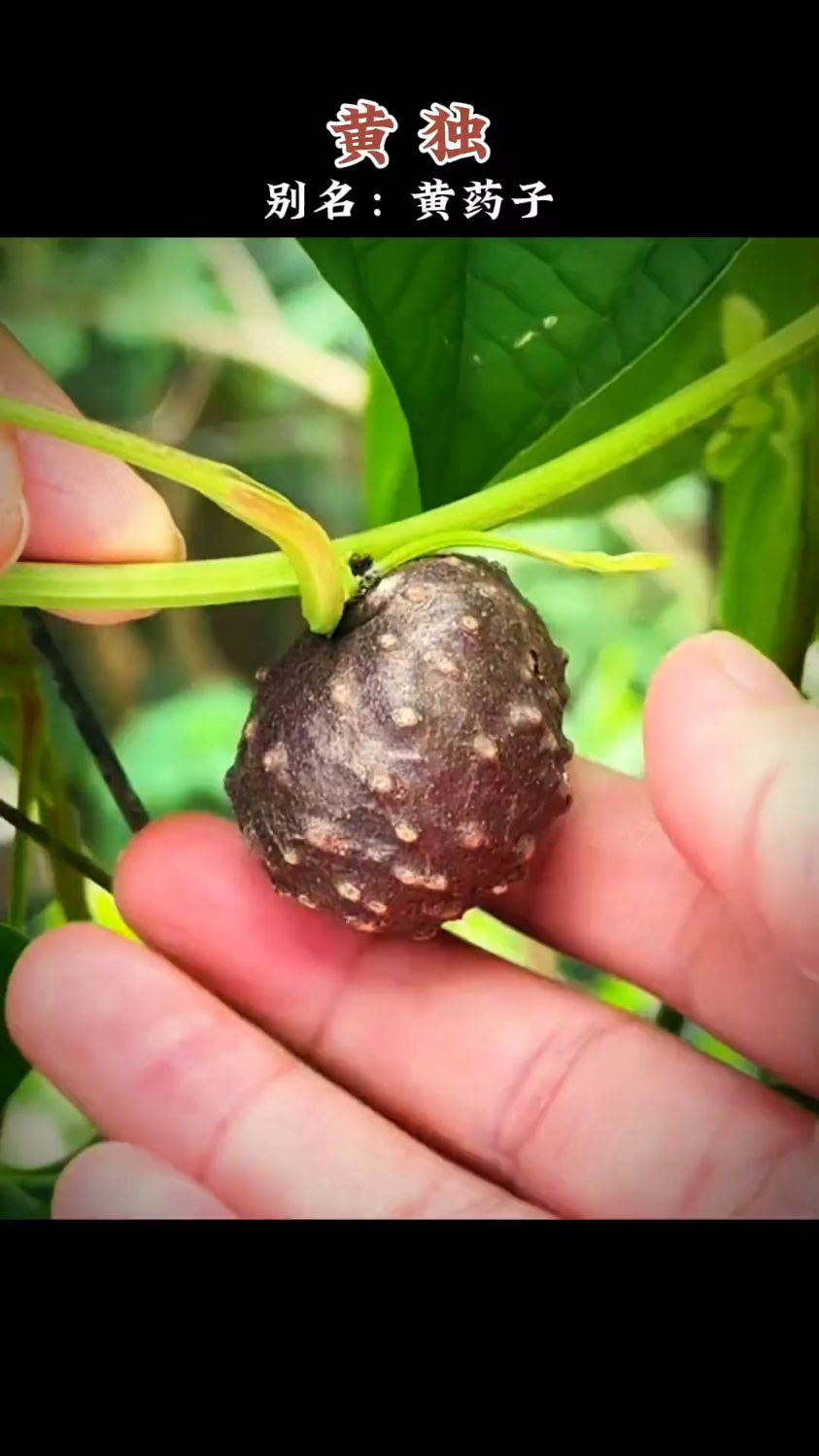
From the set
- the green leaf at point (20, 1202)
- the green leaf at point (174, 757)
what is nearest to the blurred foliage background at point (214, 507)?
the green leaf at point (174, 757)

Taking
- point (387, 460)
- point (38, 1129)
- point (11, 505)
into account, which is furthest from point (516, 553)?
point (38, 1129)

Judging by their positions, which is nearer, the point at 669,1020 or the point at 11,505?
the point at 11,505

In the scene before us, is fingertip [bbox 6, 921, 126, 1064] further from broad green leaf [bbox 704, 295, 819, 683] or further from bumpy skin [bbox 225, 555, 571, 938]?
broad green leaf [bbox 704, 295, 819, 683]
